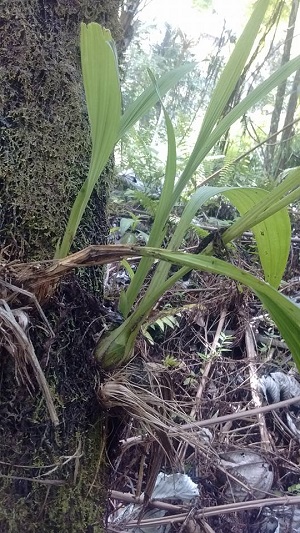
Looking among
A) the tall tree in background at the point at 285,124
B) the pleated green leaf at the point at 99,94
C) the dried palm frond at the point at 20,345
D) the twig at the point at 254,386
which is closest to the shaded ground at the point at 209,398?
the twig at the point at 254,386

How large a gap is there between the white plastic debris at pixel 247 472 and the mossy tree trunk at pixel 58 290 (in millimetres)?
570

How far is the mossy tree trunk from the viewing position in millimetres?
477

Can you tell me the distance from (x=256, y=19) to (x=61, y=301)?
379 millimetres

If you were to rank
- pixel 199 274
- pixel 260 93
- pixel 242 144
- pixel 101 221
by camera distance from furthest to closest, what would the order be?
1. pixel 242 144
2. pixel 199 274
3. pixel 101 221
4. pixel 260 93

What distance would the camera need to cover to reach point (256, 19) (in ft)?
1.57

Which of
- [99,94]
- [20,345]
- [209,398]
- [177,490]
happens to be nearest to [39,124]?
[99,94]

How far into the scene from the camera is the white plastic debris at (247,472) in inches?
39.9

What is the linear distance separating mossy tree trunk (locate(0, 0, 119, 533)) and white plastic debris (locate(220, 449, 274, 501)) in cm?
57

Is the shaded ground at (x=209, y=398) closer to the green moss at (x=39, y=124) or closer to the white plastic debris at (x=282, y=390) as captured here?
the white plastic debris at (x=282, y=390)

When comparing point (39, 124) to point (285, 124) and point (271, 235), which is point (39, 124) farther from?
point (285, 124)

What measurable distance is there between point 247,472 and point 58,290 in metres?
0.78

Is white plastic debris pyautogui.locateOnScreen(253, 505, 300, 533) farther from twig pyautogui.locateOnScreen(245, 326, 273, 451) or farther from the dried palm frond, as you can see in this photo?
the dried palm frond

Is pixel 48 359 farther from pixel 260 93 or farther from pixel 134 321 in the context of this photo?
pixel 260 93

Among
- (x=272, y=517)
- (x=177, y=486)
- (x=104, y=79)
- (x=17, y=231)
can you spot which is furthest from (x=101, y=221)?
(x=272, y=517)
